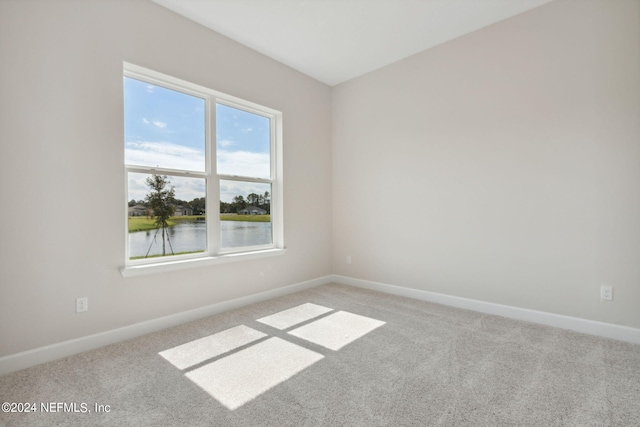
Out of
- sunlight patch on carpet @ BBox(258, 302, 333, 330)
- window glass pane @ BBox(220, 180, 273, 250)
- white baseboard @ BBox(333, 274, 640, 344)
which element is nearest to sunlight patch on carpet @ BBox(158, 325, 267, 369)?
sunlight patch on carpet @ BBox(258, 302, 333, 330)

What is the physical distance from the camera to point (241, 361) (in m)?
2.19

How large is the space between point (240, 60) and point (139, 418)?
3.36 m

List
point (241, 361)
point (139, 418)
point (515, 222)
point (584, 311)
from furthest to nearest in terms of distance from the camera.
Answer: point (515, 222), point (584, 311), point (241, 361), point (139, 418)

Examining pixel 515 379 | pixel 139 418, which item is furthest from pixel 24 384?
pixel 515 379

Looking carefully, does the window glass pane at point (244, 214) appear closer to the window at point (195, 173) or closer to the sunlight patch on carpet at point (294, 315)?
the window at point (195, 173)

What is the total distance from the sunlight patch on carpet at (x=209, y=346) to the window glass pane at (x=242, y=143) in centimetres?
173

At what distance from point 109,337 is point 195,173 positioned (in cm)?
165

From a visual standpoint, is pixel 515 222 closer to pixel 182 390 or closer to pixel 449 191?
pixel 449 191

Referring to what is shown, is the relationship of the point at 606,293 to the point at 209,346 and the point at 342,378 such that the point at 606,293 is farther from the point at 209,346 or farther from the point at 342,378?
the point at 209,346

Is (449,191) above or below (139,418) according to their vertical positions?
above

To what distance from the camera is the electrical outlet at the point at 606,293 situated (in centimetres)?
254

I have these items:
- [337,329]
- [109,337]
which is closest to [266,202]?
[337,329]

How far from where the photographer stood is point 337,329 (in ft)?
9.08

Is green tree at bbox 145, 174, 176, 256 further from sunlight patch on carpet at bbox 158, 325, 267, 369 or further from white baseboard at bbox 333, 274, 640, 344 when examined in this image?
white baseboard at bbox 333, 274, 640, 344
